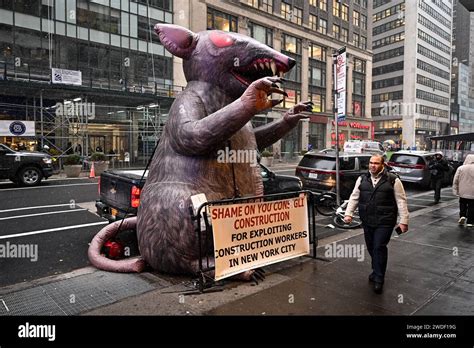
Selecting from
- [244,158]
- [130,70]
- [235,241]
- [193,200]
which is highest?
[130,70]

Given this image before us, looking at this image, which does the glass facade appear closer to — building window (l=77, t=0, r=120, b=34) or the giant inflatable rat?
A: building window (l=77, t=0, r=120, b=34)

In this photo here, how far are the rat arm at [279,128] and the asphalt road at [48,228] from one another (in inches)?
109

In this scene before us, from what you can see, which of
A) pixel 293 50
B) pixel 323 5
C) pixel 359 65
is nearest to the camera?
pixel 293 50

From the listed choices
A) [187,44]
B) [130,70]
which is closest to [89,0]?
[130,70]

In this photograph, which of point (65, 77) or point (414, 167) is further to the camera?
point (65, 77)

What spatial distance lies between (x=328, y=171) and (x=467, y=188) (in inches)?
136

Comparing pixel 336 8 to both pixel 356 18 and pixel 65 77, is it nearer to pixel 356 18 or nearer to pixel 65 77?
pixel 356 18

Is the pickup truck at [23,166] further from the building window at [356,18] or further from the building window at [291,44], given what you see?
the building window at [356,18]

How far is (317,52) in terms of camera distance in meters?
47.4

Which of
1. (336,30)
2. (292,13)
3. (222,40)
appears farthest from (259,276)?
(336,30)

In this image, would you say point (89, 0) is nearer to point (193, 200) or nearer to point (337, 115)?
point (337, 115)
